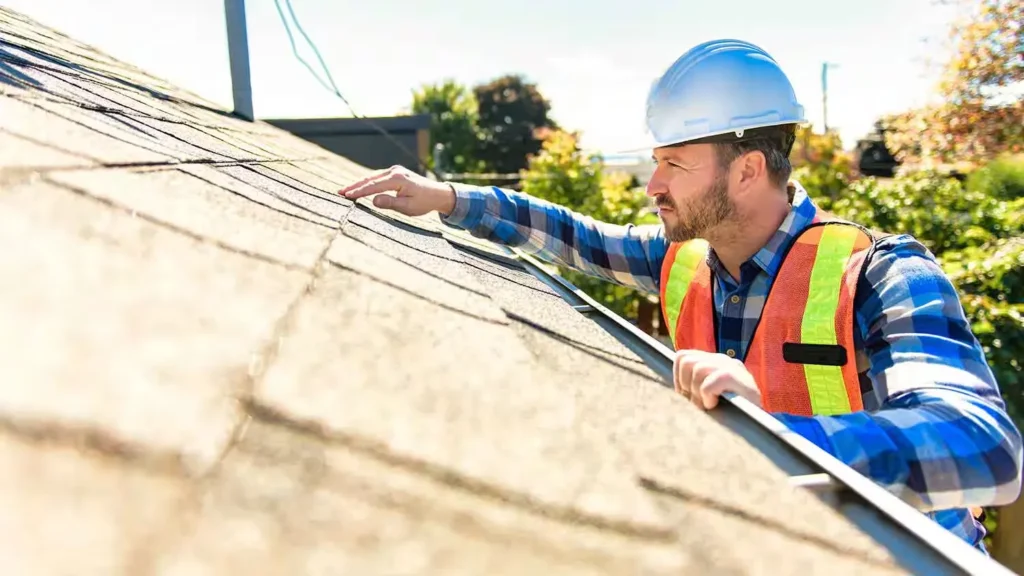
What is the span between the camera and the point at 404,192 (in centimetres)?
280

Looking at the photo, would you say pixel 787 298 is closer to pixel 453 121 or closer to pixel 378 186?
pixel 378 186

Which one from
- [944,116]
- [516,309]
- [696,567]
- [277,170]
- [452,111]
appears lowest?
[696,567]

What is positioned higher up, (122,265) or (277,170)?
(277,170)

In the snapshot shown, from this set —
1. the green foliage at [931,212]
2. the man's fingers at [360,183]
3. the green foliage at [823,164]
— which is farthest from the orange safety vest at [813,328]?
the green foliage at [823,164]

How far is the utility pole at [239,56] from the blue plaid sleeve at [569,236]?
242 cm

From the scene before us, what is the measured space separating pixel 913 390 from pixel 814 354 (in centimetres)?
45

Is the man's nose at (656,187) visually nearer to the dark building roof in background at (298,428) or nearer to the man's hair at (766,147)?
the man's hair at (766,147)

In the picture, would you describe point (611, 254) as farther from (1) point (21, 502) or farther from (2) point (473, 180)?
(2) point (473, 180)

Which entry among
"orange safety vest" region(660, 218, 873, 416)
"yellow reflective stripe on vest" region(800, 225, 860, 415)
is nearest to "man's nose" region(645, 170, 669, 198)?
"orange safety vest" region(660, 218, 873, 416)

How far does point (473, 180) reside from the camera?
84.7ft

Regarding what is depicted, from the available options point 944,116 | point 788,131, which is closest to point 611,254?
point 788,131

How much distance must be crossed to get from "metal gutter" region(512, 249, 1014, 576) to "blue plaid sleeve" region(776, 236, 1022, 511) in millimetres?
274

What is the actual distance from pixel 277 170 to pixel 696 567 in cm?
207

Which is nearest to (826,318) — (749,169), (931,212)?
(749,169)
